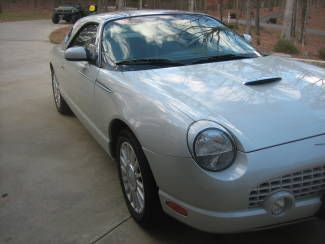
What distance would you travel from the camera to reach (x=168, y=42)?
4.25m

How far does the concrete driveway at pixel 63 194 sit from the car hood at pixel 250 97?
90 cm

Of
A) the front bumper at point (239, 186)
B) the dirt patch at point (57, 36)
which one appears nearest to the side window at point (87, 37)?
the front bumper at point (239, 186)

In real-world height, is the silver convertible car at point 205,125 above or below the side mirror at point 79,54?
below

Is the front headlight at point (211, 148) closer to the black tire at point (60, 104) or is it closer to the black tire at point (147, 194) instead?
the black tire at point (147, 194)

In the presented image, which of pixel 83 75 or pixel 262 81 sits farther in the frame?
pixel 83 75

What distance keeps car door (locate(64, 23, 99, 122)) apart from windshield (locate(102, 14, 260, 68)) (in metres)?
0.23

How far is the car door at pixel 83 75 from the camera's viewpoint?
4.31 metres

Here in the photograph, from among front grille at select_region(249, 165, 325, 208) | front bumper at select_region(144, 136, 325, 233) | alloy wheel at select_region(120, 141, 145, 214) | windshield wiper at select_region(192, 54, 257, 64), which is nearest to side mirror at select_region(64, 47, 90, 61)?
windshield wiper at select_region(192, 54, 257, 64)

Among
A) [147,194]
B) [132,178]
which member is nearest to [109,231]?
[132,178]

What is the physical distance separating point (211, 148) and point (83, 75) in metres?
2.22

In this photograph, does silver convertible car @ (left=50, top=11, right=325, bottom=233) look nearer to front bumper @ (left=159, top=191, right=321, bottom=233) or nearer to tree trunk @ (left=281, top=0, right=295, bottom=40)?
front bumper @ (left=159, top=191, right=321, bottom=233)

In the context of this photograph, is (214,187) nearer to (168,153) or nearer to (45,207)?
(168,153)

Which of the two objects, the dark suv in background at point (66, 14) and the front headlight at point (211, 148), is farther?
the dark suv in background at point (66, 14)

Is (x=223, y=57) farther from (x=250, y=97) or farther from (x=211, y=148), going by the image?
(x=211, y=148)
